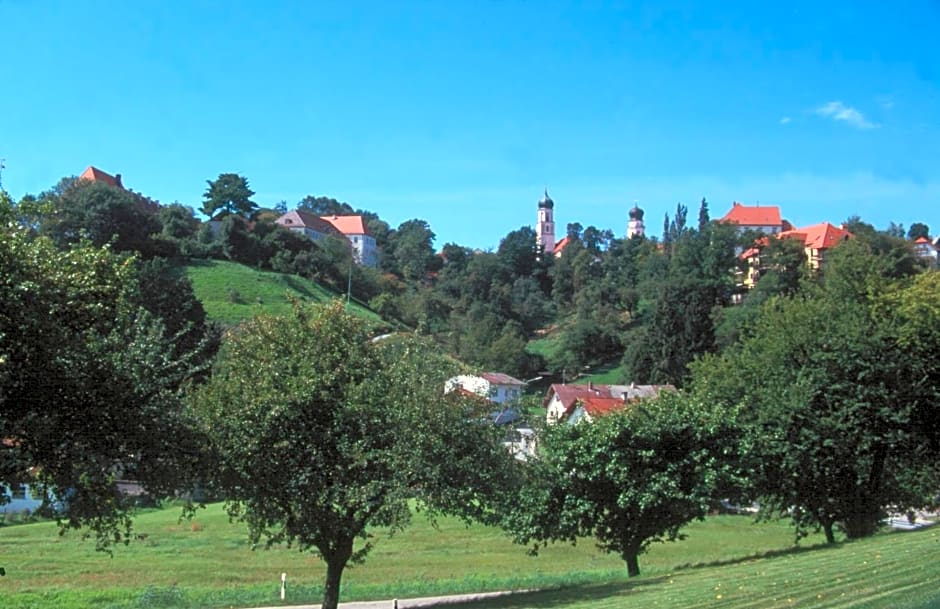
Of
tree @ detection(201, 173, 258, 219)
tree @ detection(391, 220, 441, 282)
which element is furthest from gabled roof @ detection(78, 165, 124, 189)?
tree @ detection(391, 220, 441, 282)

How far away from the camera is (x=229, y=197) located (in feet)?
424

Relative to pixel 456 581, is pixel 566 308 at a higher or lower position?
higher

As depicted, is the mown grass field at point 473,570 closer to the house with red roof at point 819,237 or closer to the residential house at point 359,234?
the house with red roof at point 819,237

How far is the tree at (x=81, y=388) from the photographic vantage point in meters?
13.7

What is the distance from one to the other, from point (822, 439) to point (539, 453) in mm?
9399

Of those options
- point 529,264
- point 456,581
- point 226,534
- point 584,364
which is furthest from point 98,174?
point 456,581

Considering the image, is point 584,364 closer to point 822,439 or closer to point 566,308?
point 566,308

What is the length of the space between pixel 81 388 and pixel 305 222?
6601 inches

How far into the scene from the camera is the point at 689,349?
94.3 m

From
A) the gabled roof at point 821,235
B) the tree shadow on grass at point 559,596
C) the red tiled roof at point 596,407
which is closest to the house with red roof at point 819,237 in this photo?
the gabled roof at point 821,235

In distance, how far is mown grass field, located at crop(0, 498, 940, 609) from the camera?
45.1ft

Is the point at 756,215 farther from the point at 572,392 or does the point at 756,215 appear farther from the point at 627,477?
the point at 627,477

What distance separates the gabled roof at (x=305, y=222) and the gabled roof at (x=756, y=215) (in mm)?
80724

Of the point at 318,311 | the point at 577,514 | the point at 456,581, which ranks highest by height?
the point at 318,311
